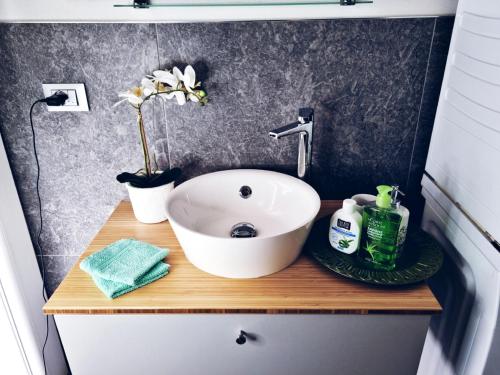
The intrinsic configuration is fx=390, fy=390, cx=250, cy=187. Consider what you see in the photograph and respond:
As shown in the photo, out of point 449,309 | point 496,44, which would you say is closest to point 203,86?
point 496,44

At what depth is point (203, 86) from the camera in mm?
1161

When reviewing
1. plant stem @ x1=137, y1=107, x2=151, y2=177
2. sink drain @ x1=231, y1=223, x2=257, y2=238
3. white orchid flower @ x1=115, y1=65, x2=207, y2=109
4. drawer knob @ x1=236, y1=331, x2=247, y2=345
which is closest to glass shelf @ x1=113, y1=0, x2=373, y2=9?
white orchid flower @ x1=115, y1=65, x2=207, y2=109

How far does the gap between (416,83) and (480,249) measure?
1.72 ft

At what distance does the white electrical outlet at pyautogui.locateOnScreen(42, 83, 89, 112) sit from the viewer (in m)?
1.16

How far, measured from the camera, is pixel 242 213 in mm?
1168

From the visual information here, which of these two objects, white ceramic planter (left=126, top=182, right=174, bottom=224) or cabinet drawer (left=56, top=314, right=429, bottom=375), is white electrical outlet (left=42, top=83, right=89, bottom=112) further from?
cabinet drawer (left=56, top=314, right=429, bottom=375)

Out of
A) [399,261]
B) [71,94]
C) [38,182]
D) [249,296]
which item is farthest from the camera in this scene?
[38,182]

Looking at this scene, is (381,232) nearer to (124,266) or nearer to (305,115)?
(305,115)

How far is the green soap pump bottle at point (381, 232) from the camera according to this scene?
0.89m

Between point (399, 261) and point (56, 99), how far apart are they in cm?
105

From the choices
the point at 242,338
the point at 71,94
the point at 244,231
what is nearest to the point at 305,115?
the point at 244,231

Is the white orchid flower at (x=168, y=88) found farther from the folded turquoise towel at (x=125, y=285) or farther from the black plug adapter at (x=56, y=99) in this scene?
the folded turquoise towel at (x=125, y=285)

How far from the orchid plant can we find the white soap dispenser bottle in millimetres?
511

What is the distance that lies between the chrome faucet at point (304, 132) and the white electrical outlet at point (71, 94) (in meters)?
0.61
